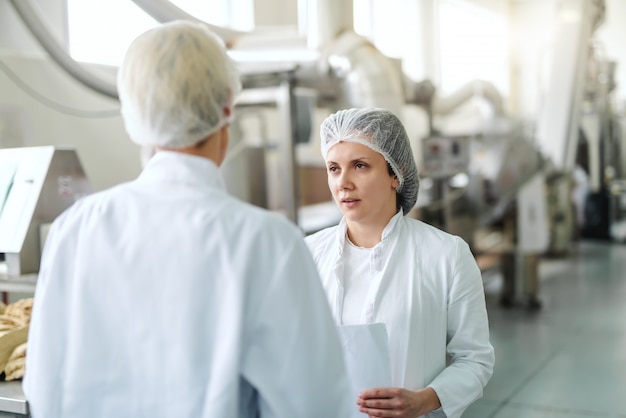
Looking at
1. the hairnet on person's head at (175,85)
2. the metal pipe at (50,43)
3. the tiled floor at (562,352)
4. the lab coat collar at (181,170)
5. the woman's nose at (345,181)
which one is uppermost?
the metal pipe at (50,43)

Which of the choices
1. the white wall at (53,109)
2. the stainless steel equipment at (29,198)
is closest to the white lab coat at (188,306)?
the stainless steel equipment at (29,198)

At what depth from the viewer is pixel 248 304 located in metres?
0.77

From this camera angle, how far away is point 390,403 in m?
1.06

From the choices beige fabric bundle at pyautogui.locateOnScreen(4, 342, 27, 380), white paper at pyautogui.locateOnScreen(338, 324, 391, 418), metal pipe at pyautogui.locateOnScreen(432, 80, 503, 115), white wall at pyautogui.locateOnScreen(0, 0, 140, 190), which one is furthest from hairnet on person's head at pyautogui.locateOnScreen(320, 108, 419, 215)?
metal pipe at pyautogui.locateOnScreen(432, 80, 503, 115)

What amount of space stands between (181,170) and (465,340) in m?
0.61

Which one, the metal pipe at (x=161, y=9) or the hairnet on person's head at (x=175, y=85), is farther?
the metal pipe at (x=161, y=9)

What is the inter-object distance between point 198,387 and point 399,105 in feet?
10.1

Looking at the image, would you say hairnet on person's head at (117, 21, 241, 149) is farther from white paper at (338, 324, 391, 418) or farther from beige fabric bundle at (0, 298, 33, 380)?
beige fabric bundle at (0, 298, 33, 380)

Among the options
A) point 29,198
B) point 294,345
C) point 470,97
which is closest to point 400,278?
point 294,345

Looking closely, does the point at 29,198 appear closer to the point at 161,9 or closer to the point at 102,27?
the point at 161,9

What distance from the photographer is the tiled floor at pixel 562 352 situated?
291 cm

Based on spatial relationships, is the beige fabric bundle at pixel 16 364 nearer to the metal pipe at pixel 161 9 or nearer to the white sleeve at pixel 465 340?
the white sleeve at pixel 465 340

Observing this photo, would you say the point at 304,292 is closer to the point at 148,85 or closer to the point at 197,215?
the point at 197,215

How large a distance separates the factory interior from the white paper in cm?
44
